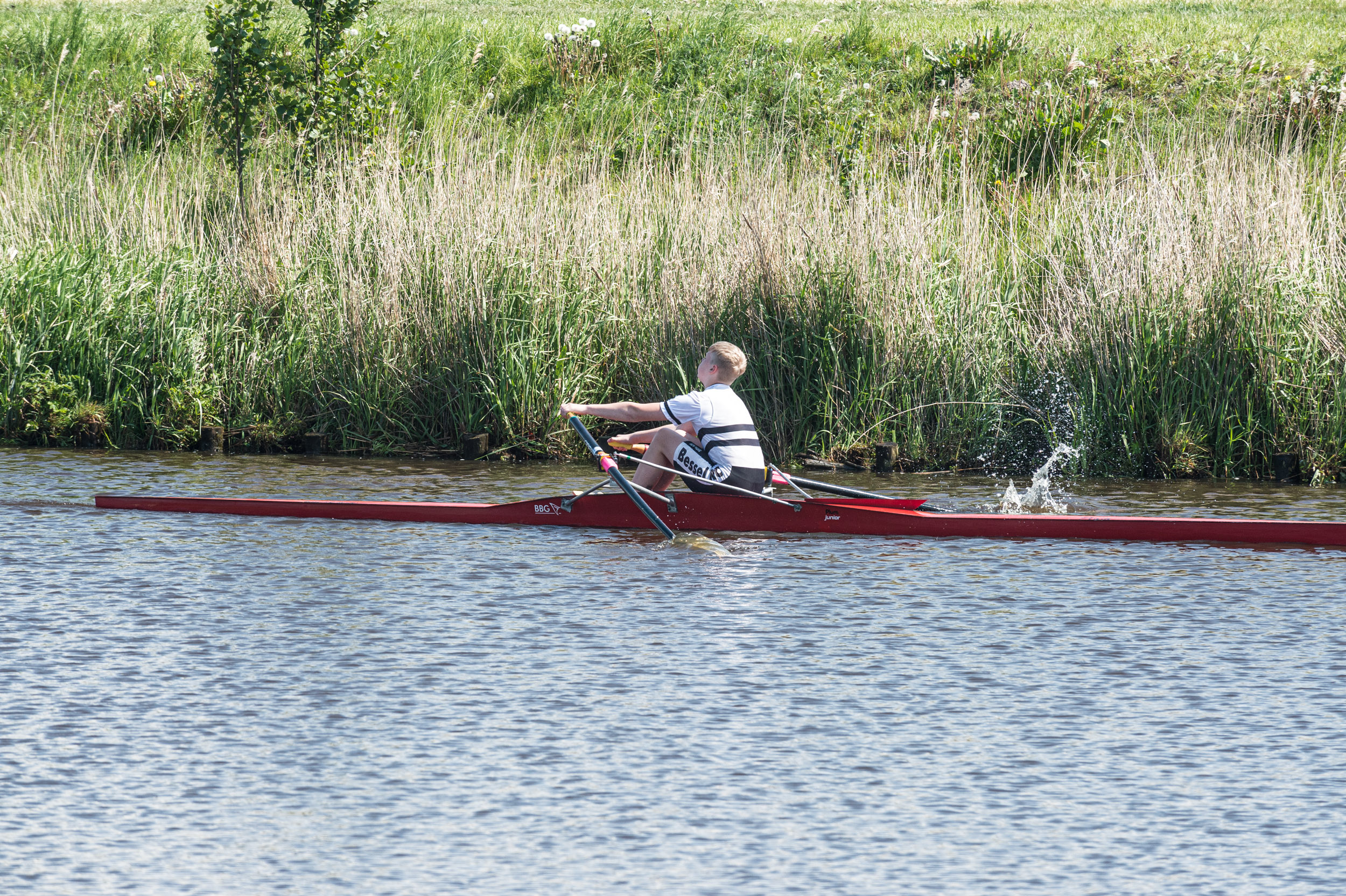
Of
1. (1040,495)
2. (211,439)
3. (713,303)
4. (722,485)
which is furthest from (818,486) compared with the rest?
(211,439)

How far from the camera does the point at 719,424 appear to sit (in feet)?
32.6

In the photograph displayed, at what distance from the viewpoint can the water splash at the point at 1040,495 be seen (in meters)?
10.7

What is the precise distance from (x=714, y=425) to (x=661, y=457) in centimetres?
46

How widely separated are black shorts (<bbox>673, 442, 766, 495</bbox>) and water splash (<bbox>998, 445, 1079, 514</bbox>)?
150 centimetres

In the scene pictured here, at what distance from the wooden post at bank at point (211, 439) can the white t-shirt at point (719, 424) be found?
444cm

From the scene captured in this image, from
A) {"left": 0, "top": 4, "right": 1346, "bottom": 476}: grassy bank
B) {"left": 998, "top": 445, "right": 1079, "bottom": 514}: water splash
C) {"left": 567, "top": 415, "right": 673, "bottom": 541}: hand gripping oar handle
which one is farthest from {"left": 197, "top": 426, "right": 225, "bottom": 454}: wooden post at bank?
{"left": 998, "top": 445, "right": 1079, "bottom": 514}: water splash

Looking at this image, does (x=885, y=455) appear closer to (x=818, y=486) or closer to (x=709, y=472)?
(x=818, y=486)

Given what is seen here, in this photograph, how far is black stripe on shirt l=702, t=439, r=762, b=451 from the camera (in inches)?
392

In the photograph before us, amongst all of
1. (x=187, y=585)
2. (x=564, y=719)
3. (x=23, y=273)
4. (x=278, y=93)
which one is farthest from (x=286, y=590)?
(x=278, y=93)

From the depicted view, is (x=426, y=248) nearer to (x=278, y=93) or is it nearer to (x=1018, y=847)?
(x=278, y=93)

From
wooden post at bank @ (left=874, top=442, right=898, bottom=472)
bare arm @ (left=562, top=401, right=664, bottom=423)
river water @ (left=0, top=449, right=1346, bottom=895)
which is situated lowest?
river water @ (left=0, top=449, right=1346, bottom=895)

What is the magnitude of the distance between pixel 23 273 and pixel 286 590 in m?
6.22

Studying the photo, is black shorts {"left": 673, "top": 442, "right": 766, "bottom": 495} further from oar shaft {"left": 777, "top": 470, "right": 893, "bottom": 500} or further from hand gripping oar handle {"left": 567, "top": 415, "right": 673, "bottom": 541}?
hand gripping oar handle {"left": 567, "top": 415, "right": 673, "bottom": 541}

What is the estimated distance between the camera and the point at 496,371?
12.7m
